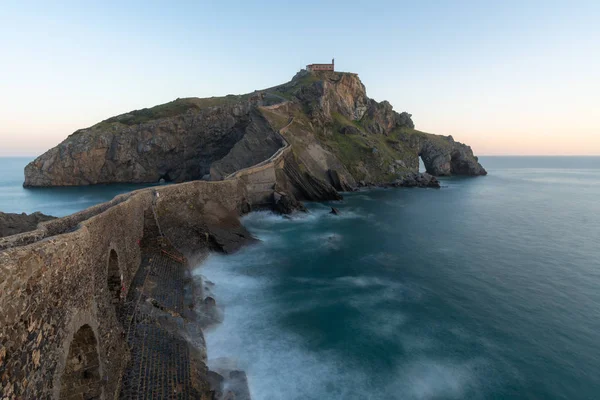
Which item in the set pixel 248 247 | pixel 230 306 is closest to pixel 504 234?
pixel 248 247

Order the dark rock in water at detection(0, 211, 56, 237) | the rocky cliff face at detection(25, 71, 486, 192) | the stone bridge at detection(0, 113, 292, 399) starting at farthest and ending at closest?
the rocky cliff face at detection(25, 71, 486, 192)
the dark rock in water at detection(0, 211, 56, 237)
the stone bridge at detection(0, 113, 292, 399)

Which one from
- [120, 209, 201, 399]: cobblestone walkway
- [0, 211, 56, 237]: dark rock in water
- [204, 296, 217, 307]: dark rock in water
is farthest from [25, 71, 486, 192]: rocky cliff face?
A: [120, 209, 201, 399]: cobblestone walkway

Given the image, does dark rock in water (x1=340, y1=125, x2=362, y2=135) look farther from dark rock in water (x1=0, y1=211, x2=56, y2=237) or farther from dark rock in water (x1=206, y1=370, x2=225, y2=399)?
dark rock in water (x1=206, y1=370, x2=225, y2=399)

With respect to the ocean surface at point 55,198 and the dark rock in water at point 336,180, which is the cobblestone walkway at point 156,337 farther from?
the dark rock in water at point 336,180

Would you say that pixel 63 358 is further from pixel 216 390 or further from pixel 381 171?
pixel 381 171

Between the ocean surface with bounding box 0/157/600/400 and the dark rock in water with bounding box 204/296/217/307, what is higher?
the dark rock in water with bounding box 204/296/217/307

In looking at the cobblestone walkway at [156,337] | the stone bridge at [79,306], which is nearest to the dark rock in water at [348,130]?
the stone bridge at [79,306]

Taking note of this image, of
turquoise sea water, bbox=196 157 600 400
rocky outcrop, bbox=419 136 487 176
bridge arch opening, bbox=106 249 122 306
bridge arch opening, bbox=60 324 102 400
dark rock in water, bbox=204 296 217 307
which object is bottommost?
turquoise sea water, bbox=196 157 600 400
